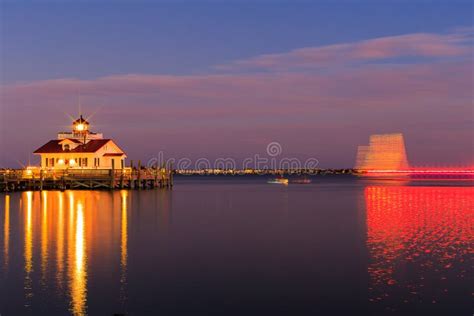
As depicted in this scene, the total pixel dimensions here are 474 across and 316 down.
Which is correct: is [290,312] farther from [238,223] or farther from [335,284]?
[238,223]

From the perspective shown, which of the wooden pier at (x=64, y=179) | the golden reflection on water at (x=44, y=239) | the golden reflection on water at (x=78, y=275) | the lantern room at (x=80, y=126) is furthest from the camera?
the lantern room at (x=80, y=126)

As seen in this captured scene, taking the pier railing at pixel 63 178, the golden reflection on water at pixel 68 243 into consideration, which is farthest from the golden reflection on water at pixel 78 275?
the pier railing at pixel 63 178

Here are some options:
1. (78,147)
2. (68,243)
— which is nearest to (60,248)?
(68,243)

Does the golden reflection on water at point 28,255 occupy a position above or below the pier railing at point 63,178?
below

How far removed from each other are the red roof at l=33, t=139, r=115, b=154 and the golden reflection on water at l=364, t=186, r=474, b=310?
134 feet

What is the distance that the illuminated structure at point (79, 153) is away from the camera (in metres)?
77.5

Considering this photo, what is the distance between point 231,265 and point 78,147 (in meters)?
57.4

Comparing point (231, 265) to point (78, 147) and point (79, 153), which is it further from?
point (78, 147)

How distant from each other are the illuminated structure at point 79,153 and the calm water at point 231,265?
33.3 metres

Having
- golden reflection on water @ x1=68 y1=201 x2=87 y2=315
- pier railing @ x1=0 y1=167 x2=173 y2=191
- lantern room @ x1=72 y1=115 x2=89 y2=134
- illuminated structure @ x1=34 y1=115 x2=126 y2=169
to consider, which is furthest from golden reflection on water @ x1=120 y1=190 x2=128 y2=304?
lantern room @ x1=72 y1=115 x2=89 y2=134

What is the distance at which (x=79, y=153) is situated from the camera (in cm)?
7744

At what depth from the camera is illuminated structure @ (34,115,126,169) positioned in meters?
77.5

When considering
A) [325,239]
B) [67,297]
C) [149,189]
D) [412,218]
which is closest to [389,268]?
[325,239]

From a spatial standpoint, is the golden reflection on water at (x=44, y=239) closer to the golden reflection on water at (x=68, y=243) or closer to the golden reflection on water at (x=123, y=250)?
the golden reflection on water at (x=68, y=243)
